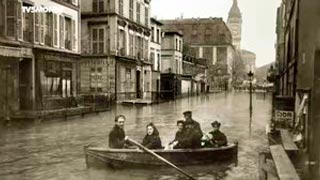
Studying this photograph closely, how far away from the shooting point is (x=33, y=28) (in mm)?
4840

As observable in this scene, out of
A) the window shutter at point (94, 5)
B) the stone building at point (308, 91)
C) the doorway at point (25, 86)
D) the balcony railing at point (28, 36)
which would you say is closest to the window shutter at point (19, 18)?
the balcony railing at point (28, 36)

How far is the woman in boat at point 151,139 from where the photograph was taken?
13.4 ft

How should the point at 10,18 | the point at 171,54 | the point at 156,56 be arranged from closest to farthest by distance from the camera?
1. the point at 10,18
2. the point at 156,56
3. the point at 171,54

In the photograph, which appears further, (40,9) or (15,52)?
(15,52)

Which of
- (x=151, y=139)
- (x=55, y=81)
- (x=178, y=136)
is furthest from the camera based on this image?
(x=55, y=81)

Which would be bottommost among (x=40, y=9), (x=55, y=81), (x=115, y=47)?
(x=55, y=81)

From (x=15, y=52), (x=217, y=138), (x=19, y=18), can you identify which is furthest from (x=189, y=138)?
(x=19, y=18)

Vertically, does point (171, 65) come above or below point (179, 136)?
above

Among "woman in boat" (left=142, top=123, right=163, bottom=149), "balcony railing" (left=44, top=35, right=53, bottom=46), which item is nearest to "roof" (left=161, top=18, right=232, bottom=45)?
"woman in boat" (left=142, top=123, right=163, bottom=149)

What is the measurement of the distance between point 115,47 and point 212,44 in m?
1.38

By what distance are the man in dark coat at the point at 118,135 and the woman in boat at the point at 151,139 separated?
0.23 metres

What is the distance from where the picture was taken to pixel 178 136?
167 inches

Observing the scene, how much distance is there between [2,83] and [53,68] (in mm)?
1230

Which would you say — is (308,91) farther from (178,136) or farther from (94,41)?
(94,41)
